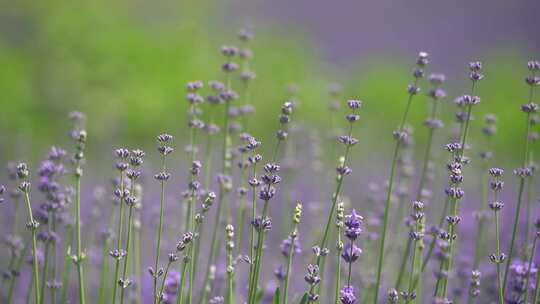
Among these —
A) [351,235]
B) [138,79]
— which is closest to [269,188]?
→ [351,235]

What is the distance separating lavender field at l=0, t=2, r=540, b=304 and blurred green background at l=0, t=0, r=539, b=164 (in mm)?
59

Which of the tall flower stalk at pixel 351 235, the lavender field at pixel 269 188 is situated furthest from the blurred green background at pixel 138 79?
the tall flower stalk at pixel 351 235

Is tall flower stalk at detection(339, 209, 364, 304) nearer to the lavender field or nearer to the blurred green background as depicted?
the lavender field

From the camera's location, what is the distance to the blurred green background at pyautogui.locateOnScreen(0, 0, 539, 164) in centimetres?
1134

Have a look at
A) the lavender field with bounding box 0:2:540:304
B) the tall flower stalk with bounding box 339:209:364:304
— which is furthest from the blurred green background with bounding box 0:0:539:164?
the tall flower stalk with bounding box 339:209:364:304

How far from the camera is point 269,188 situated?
7.39ft

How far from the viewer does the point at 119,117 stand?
11.2 metres

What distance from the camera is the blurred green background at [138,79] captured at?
11344 millimetres

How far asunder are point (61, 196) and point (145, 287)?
7.24 ft

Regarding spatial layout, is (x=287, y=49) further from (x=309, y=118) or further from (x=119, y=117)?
A: (x=119, y=117)

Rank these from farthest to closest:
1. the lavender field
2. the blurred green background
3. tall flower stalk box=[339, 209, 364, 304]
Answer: the blurred green background → the lavender field → tall flower stalk box=[339, 209, 364, 304]

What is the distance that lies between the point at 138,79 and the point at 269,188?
10.1 m

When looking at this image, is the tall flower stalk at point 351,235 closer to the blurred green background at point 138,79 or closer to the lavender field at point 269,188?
the lavender field at point 269,188

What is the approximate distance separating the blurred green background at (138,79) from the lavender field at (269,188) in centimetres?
6
